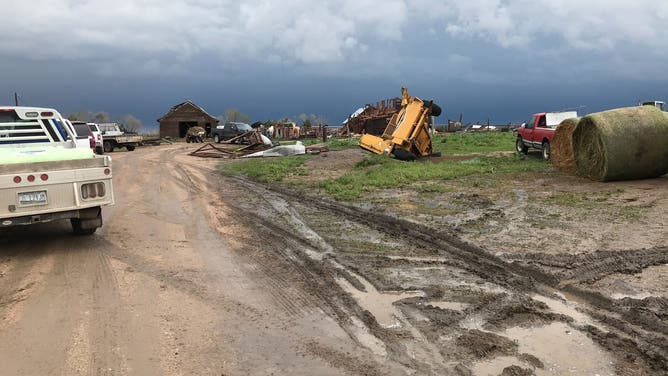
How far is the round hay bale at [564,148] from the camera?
1433cm

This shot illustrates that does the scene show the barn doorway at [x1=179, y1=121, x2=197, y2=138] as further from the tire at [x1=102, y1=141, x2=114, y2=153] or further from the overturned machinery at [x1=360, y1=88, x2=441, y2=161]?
the overturned machinery at [x1=360, y1=88, x2=441, y2=161]

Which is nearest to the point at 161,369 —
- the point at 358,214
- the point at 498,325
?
the point at 498,325

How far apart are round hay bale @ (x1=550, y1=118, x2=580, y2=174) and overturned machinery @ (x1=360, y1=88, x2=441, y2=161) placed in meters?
5.62

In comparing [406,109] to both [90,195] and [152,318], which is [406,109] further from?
[152,318]

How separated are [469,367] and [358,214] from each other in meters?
6.20

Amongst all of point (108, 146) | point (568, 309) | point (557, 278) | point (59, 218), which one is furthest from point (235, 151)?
point (568, 309)

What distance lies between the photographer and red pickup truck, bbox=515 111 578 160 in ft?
62.4

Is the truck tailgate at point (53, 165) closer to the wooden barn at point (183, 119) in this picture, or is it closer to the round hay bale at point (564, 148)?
the round hay bale at point (564, 148)

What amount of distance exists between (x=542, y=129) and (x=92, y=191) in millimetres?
16471

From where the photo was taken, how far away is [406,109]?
2112 centimetres

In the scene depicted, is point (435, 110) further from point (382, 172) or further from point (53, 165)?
point (53, 165)

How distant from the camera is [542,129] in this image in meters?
19.4

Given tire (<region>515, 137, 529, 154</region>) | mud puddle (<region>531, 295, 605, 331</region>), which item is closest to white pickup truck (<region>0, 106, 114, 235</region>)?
mud puddle (<region>531, 295, 605, 331</region>)

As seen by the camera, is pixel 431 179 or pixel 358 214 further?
pixel 431 179
